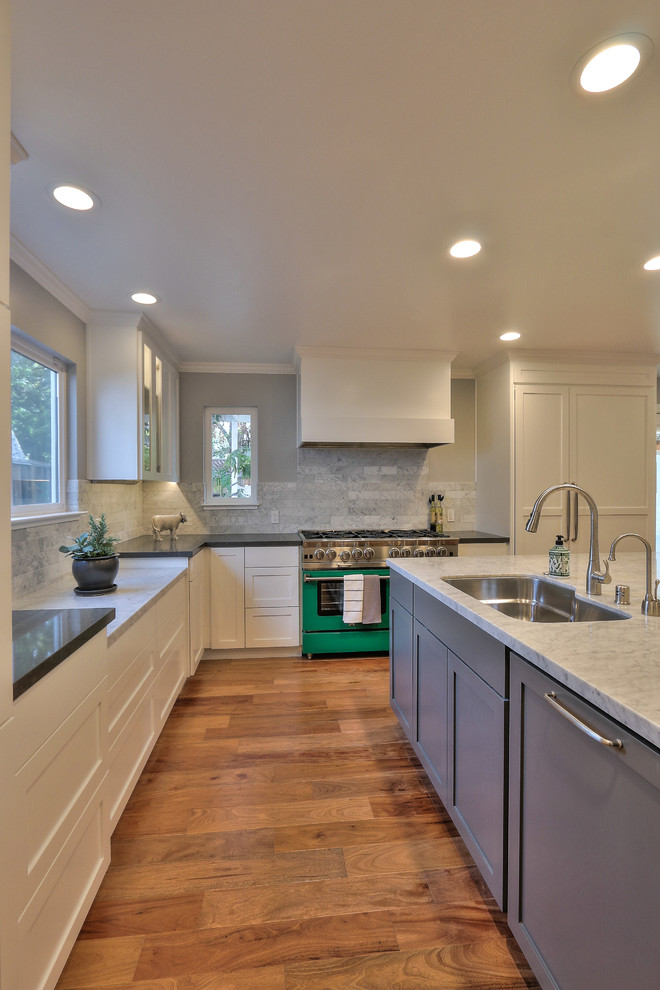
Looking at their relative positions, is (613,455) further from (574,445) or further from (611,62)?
(611,62)

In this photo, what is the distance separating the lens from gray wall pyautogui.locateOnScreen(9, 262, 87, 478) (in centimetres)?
216

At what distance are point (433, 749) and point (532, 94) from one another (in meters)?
2.22

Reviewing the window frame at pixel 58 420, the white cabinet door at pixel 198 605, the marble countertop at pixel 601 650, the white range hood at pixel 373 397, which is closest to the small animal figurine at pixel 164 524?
the white cabinet door at pixel 198 605

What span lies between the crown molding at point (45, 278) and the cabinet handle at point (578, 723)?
2574 millimetres

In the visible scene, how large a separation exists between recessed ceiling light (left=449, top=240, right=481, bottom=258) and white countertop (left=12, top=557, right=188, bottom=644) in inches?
81.5

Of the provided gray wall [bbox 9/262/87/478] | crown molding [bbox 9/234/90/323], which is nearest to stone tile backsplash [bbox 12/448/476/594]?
gray wall [bbox 9/262/87/478]

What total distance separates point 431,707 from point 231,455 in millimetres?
2878

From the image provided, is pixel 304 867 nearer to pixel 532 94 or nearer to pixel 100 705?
pixel 100 705

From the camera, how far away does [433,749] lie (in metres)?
1.92

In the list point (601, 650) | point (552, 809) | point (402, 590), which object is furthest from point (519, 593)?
point (552, 809)

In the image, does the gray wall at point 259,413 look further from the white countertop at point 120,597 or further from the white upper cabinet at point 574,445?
the white upper cabinet at point 574,445

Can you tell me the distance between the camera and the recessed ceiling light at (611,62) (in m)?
1.14

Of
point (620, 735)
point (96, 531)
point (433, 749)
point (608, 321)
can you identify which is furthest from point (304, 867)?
point (608, 321)

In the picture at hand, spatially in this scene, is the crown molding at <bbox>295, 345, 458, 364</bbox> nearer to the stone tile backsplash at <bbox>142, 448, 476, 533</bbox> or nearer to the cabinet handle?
the stone tile backsplash at <bbox>142, 448, 476, 533</bbox>
